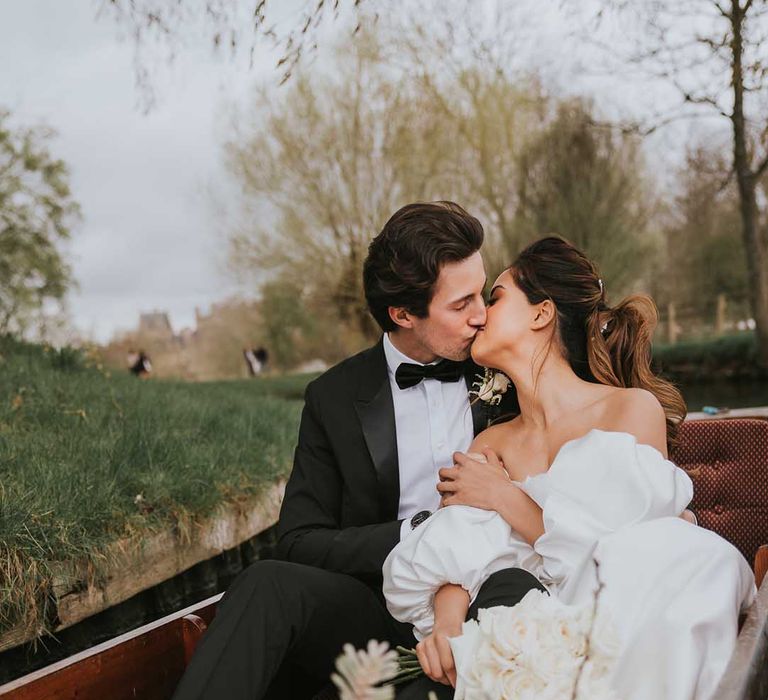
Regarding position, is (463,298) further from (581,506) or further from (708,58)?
(708,58)

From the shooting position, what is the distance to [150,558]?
3.81m

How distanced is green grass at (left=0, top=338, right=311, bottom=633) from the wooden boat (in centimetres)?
129

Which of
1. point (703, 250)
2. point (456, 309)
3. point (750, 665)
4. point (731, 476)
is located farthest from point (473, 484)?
point (703, 250)

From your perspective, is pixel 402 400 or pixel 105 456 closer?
pixel 402 400

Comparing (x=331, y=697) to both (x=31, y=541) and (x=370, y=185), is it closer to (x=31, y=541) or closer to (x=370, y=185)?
(x=31, y=541)

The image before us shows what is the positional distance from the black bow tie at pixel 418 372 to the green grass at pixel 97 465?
5.61ft

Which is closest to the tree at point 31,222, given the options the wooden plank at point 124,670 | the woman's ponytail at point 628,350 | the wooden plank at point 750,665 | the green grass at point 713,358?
the green grass at point 713,358

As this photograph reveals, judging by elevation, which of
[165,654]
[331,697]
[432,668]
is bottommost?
[331,697]

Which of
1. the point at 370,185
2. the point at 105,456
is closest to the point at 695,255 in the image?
the point at 370,185

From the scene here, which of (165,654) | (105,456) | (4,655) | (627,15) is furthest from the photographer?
(627,15)

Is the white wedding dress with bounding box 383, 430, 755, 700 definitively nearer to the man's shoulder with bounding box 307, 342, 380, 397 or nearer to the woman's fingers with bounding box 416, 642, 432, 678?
the woman's fingers with bounding box 416, 642, 432, 678

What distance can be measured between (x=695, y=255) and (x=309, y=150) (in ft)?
32.1

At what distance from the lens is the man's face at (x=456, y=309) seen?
2.35 metres

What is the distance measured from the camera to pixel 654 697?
5.05ft
